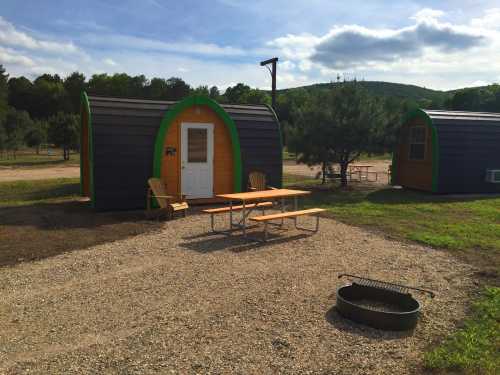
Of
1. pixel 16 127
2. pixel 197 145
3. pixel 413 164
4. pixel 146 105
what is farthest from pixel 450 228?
pixel 16 127

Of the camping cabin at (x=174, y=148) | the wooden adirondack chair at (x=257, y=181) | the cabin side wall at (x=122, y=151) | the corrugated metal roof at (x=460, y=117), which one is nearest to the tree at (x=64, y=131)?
the camping cabin at (x=174, y=148)

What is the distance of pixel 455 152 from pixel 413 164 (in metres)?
1.60

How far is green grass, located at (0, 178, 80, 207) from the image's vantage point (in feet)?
40.4

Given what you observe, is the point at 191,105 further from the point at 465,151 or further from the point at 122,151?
the point at 465,151

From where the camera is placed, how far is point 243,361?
11.9 feet

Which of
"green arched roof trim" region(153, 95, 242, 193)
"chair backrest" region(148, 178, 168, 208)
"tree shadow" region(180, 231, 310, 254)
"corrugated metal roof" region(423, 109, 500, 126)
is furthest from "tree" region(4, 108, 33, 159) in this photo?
"tree shadow" region(180, 231, 310, 254)

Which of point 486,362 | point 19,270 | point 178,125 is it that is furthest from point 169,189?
point 486,362

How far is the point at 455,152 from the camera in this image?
583 inches

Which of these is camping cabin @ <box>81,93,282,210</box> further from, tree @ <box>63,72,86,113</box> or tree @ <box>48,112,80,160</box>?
tree @ <box>63,72,86,113</box>

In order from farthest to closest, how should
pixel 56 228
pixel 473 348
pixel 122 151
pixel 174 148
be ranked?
1. pixel 174 148
2. pixel 122 151
3. pixel 56 228
4. pixel 473 348

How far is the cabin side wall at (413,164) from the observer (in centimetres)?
1518

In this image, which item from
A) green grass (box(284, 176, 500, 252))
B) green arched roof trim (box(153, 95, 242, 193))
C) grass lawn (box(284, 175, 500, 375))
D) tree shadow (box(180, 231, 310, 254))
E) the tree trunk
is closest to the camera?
grass lawn (box(284, 175, 500, 375))

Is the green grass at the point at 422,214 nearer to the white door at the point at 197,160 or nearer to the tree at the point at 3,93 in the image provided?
the white door at the point at 197,160

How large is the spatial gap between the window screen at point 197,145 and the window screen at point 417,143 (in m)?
8.28
